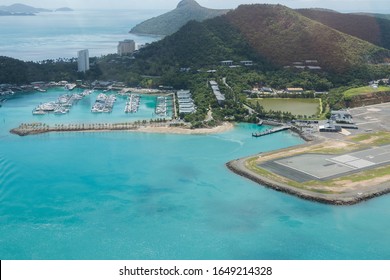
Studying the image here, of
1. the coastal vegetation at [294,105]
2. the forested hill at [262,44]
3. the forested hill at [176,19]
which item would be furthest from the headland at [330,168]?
the forested hill at [176,19]

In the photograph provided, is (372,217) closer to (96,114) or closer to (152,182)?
(152,182)

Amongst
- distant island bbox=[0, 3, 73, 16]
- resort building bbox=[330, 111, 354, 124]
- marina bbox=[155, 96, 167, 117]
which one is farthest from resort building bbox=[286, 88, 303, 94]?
distant island bbox=[0, 3, 73, 16]

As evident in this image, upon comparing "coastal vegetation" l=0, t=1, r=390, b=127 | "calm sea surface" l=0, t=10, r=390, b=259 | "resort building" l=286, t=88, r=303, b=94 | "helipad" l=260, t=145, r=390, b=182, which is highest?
→ "coastal vegetation" l=0, t=1, r=390, b=127

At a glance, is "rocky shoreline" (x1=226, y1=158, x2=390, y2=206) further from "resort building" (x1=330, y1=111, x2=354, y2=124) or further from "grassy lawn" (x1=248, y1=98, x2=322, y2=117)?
"grassy lawn" (x1=248, y1=98, x2=322, y2=117)

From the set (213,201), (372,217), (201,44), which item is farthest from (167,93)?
(372,217)

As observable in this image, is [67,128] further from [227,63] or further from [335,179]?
[227,63]

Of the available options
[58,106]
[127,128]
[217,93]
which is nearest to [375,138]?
[217,93]
